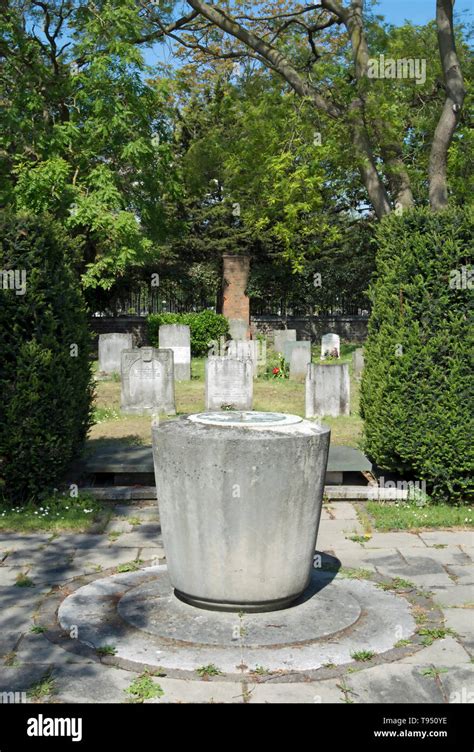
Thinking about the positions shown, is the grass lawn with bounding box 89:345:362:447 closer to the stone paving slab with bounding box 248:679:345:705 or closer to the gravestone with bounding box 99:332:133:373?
the gravestone with bounding box 99:332:133:373

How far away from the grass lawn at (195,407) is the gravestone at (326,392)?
0.27 meters

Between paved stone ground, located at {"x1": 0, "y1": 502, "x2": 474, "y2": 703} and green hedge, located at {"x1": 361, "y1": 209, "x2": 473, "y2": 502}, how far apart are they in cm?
92

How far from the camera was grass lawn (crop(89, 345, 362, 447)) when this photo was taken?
12195 millimetres

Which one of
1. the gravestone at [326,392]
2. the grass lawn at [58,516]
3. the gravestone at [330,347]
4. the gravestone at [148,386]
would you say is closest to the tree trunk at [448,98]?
the gravestone at [326,392]

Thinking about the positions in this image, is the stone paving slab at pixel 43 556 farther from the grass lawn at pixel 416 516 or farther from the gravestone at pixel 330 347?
the gravestone at pixel 330 347

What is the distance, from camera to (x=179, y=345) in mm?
20969

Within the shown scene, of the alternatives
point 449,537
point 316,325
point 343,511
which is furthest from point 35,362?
point 316,325

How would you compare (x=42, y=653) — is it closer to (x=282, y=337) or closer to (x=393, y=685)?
(x=393, y=685)

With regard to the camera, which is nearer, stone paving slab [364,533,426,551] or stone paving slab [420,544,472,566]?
stone paving slab [420,544,472,566]

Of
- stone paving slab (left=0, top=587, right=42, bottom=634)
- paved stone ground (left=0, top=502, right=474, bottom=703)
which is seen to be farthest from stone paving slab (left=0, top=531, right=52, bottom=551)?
stone paving slab (left=0, top=587, right=42, bottom=634)

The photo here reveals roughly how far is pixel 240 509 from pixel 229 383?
10.2m

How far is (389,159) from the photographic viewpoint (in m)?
17.2
